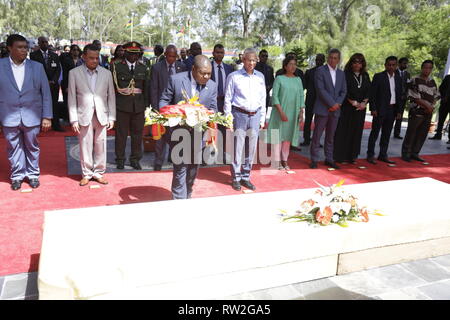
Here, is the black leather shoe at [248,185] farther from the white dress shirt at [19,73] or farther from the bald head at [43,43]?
the bald head at [43,43]

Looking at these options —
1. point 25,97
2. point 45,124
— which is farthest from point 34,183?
point 25,97

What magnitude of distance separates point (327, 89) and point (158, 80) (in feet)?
8.98

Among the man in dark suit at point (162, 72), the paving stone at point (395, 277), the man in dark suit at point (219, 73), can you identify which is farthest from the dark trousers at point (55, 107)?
the paving stone at point (395, 277)

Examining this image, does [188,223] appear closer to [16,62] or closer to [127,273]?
[127,273]

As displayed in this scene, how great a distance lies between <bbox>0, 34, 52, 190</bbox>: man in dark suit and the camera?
201 inches

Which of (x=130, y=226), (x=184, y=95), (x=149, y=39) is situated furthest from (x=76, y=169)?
(x=149, y=39)

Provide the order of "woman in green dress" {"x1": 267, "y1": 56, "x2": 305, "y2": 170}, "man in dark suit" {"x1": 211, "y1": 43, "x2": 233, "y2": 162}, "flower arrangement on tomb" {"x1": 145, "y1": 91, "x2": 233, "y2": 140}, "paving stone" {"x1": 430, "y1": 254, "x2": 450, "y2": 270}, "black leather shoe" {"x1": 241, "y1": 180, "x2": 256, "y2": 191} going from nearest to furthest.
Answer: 1. "paving stone" {"x1": 430, "y1": 254, "x2": 450, "y2": 270}
2. "flower arrangement on tomb" {"x1": 145, "y1": 91, "x2": 233, "y2": 140}
3. "black leather shoe" {"x1": 241, "y1": 180, "x2": 256, "y2": 191}
4. "woman in green dress" {"x1": 267, "y1": 56, "x2": 305, "y2": 170}
5. "man in dark suit" {"x1": 211, "y1": 43, "x2": 233, "y2": 162}

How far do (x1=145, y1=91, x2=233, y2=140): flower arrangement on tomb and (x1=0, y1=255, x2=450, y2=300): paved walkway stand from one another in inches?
69.7

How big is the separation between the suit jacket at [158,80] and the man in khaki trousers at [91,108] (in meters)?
0.81

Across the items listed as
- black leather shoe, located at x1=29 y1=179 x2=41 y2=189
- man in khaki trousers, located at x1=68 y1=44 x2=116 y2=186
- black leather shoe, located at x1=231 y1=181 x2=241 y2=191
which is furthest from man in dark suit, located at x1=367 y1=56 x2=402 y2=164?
black leather shoe, located at x1=29 y1=179 x2=41 y2=189

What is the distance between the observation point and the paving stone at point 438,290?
3180 millimetres

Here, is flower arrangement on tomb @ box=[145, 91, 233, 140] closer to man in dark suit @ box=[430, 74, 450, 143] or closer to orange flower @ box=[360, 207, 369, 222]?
orange flower @ box=[360, 207, 369, 222]

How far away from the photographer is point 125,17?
185ft

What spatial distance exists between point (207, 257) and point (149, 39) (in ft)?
184
